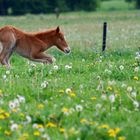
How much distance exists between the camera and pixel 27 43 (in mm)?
15930

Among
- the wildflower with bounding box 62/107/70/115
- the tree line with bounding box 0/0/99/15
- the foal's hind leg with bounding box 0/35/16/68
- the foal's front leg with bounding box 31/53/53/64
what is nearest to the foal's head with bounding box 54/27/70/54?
the foal's front leg with bounding box 31/53/53/64

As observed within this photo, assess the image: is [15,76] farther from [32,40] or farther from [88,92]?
[32,40]

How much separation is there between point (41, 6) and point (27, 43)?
6527 centimetres

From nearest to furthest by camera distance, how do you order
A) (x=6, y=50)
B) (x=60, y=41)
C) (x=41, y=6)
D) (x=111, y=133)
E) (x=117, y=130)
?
(x=111, y=133), (x=117, y=130), (x=6, y=50), (x=60, y=41), (x=41, y=6)

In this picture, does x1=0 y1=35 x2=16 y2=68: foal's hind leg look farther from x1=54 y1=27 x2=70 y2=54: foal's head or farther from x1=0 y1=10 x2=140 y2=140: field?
x1=0 y1=10 x2=140 y2=140: field

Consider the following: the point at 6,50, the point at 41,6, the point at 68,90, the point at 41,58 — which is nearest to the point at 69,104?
the point at 68,90

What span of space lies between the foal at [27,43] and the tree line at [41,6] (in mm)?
58360

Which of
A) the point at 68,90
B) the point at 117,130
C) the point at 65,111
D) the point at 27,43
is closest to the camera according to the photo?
the point at 117,130

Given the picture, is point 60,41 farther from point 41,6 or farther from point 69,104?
point 41,6

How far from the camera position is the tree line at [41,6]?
256 ft

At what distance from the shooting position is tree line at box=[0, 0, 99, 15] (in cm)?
7794

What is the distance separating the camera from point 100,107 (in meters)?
8.47

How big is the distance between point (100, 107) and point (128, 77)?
310 centimetres

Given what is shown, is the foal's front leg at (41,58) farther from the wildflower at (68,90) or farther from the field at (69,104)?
the wildflower at (68,90)
